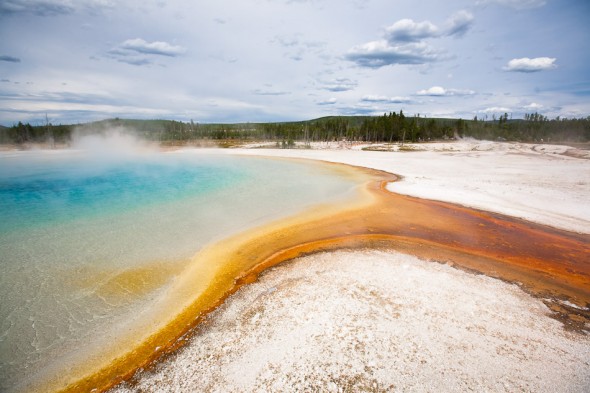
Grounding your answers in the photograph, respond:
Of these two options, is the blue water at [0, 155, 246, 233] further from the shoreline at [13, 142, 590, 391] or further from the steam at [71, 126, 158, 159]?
the steam at [71, 126, 158, 159]

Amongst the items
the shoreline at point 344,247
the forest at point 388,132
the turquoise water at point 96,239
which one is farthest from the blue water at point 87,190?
the forest at point 388,132

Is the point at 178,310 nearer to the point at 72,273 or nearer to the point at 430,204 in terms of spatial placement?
the point at 72,273

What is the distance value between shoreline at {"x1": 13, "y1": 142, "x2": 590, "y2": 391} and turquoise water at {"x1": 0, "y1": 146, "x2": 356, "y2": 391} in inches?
46.3

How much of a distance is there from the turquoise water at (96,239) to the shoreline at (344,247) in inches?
46.3

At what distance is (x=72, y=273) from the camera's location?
8.66 meters

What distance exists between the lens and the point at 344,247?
1034 centimetres

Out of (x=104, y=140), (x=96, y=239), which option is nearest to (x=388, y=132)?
(x=96, y=239)

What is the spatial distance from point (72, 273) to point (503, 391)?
11216 millimetres

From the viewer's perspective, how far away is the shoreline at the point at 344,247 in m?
6.75

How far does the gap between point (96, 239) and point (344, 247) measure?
32.9 feet

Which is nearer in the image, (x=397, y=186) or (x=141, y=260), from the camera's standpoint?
(x=141, y=260)

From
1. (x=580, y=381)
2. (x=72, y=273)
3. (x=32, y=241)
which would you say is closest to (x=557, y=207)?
(x=580, y=381)

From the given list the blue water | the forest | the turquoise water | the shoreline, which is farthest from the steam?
the shoreline

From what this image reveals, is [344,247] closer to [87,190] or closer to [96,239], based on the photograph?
[96,239]
